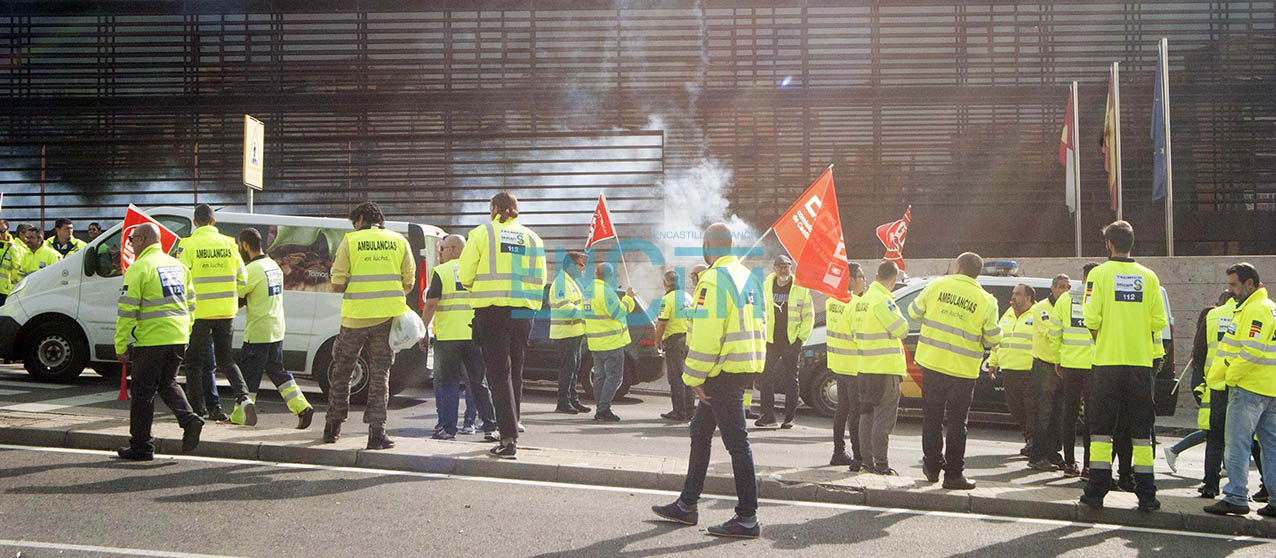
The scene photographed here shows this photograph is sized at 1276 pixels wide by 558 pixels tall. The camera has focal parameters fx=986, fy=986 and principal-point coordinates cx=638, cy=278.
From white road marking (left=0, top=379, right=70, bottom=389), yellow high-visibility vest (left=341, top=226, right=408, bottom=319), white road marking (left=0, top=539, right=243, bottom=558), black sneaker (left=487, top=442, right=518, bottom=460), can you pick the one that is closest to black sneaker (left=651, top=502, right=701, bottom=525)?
black sneaker (left=487, top=442, right=518, bottom=460)

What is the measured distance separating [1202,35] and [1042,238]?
4418 millimetres

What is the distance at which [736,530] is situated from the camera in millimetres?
5398

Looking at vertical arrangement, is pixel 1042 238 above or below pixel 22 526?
above

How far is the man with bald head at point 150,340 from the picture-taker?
6.71 meters

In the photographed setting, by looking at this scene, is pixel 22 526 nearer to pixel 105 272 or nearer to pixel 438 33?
pixel 105 272

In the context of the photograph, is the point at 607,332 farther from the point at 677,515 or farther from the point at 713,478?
the point at 677,515

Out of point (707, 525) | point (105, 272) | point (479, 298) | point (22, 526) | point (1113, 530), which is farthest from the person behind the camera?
point (105, 272)

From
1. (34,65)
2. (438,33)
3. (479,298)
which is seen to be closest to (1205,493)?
(479,298)

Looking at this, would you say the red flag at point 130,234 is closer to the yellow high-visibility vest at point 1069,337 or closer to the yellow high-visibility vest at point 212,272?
the yellow high-visibility vest at point 212,272

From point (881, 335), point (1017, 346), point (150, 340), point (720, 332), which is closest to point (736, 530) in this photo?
point (720, 332)

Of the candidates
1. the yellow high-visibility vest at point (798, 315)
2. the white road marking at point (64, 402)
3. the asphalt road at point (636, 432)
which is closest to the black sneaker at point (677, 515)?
the asphalt road at point (636, 432)

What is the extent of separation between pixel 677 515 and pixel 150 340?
155 inches

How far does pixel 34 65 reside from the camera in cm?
1744

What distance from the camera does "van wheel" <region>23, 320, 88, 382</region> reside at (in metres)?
10.4
